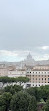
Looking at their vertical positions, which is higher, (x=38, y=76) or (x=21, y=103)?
(x=21, y=103)

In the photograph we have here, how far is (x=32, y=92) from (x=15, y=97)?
28.4 feet

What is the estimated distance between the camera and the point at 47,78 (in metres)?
66.6

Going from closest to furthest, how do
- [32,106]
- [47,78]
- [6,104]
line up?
[32,106] → [6,104] → [47,78]

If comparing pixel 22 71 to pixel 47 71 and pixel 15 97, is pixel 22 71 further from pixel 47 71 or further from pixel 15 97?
pixel 15 97

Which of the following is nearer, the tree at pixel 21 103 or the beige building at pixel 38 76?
the tree at pixel 21 103

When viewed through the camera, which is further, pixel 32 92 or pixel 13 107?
pixel 32 92

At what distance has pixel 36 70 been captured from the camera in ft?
225

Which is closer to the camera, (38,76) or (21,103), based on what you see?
(21,103)

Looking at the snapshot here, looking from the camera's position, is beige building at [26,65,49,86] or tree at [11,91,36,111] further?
beige building at [26,65,49,86]

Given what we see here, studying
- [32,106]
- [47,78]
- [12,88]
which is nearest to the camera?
[32,106]

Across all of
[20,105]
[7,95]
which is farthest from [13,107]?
[7,95]

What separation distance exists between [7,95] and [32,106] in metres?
4.44

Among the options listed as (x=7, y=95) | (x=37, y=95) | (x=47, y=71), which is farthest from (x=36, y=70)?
(x=7, y=95)

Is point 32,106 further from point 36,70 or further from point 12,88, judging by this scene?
point 36,70
